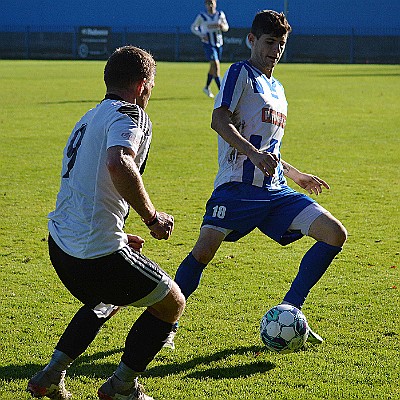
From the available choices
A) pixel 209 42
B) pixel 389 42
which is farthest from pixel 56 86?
pixel 389 42

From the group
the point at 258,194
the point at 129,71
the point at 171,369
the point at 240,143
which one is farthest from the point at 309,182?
the point at 129,71

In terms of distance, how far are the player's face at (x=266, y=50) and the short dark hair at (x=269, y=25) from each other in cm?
2

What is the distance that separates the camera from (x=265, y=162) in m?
4.45

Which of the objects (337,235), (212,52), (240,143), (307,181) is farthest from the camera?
(212,52)

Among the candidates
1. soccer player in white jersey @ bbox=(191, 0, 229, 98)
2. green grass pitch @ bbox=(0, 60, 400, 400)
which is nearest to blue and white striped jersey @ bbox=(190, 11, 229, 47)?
soccer player in white jersey @ bbox=(191, 0, 229, 98)

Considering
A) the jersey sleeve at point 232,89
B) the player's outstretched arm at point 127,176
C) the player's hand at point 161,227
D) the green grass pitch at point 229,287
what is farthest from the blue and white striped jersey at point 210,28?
the player's outstretched arm at point 127,176

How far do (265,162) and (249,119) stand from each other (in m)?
0.48

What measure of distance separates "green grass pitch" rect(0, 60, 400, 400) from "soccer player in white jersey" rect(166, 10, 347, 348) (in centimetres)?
33

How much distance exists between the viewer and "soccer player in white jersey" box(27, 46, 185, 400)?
3.48 metres

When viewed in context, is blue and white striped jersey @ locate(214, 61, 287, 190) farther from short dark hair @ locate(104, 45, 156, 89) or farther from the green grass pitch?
short dark hair @ locate(104, 45, 156, 89)

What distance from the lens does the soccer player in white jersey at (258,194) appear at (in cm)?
475

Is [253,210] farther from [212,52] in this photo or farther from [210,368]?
[212,52]

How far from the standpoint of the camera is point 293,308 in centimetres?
465

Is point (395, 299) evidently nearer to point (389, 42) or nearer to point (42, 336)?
point (42, 336)
